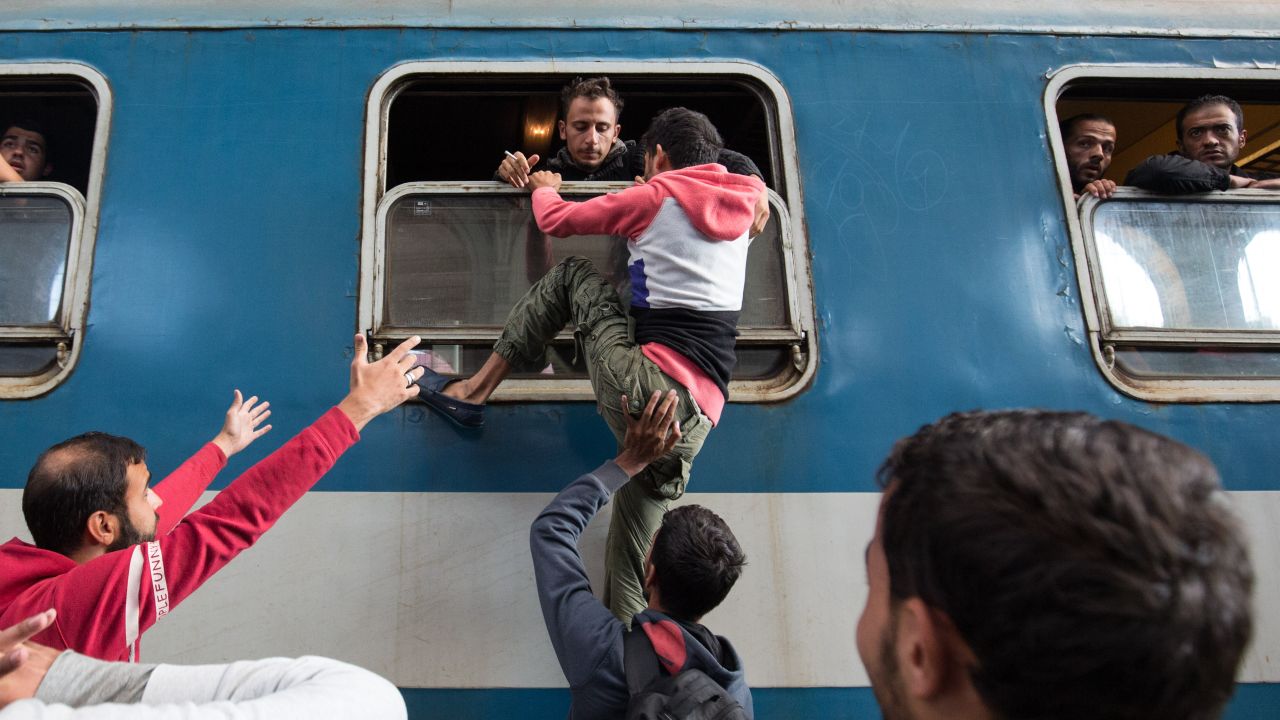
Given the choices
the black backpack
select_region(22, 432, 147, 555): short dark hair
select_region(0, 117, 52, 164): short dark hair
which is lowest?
the black backpack

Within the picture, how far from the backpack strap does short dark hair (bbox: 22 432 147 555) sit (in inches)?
37.7

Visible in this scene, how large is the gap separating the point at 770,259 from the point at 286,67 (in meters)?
1.47

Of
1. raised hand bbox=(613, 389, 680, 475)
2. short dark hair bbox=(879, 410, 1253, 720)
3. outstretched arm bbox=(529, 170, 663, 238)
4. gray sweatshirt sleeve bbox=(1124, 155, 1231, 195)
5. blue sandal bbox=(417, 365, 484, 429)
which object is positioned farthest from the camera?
gray sweatshirt sleeve bbox=(1124, 155, 1231, 195)

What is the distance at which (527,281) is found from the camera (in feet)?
8.07

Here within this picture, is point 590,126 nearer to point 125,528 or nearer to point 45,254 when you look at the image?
point 45,254

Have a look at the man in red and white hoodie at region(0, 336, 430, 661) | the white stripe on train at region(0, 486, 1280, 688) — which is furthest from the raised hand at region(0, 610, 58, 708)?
the white stripe on train at region(0, 486, 1280, 688)

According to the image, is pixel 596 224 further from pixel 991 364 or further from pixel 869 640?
pixel 869 640

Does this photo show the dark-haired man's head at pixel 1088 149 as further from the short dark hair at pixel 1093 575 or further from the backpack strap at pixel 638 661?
the short dark hair at pixel 1093 575

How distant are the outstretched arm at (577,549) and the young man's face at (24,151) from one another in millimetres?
2077

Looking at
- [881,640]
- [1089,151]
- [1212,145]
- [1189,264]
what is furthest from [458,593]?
[1212,145]

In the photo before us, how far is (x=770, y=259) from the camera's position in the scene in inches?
98.4

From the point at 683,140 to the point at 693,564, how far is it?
41.7 inches

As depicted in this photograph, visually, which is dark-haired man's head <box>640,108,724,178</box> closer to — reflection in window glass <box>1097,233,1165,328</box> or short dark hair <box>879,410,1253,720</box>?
reflection in window glass <box>1097,233,1165,328</box>

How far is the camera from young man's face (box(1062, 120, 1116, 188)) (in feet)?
9.48
